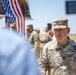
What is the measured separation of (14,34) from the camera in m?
1.11

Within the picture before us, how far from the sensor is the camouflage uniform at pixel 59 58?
186 inches

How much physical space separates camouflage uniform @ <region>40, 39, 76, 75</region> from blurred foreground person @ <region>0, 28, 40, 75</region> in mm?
3654

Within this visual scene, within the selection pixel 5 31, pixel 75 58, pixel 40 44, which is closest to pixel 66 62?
pixel 75 58

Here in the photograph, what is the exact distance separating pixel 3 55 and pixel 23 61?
59 millimetres

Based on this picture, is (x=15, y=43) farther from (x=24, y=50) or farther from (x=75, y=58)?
(x=75, y=58)

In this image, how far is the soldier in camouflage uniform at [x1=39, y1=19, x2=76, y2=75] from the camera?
473 centimetres

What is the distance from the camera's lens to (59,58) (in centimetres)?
477

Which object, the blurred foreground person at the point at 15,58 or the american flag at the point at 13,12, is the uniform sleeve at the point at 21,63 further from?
the american flag at the point at 13,12

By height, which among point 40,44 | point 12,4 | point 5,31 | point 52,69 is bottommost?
Answer: point 40,44

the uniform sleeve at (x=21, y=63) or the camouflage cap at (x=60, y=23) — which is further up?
the uniform sleeve at (x=21, y=63)

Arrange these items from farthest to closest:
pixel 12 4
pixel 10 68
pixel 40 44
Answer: pixel 40 44 < pixel 12 4 < pixel 10 68

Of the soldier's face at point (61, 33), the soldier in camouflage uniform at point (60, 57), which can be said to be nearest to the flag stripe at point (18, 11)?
the soldier's face at point (61, 33)

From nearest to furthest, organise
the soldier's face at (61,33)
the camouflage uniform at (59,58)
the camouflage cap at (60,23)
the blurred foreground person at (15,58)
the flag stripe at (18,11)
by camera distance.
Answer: the blurred foreground person at (15,58) → the camouflage uniform at (59,58) → the soldier's face at (61,33) → the camouflage cap at (60,23) → the flag stripe at (18,11)

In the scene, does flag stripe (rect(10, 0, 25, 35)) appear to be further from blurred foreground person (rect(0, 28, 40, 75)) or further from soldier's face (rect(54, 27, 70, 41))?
blurred foreground person (rect(0, 28, 40, 75))
